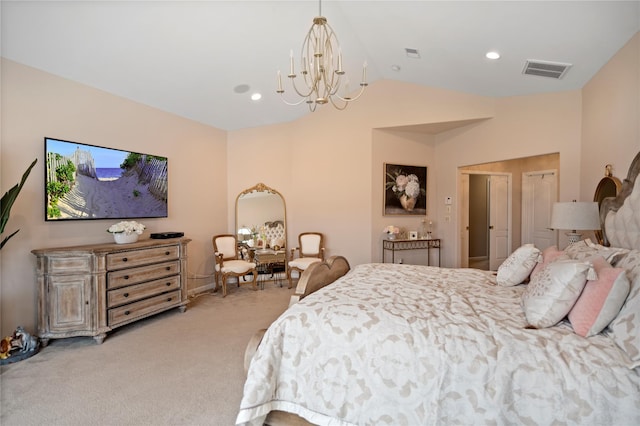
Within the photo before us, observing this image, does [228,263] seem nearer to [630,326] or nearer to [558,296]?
[558,296]

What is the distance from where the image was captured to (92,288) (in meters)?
3.16

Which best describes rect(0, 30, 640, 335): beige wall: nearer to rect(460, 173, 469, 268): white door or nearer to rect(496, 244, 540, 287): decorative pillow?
rect(460, 173, 469, 268): white door

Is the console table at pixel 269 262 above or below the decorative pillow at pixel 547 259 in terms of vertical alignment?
below

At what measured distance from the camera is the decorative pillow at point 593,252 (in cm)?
207

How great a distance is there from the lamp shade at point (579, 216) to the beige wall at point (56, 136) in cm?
475

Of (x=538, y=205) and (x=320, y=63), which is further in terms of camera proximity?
(x=538, y=205)

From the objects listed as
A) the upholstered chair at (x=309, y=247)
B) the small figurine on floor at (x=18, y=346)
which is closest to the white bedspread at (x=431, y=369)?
the small figurine on floor at (x=18, y=346)

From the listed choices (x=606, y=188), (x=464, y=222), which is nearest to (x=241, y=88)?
(x=606, y=188)

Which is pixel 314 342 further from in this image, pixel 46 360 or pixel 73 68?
pixel 73 68

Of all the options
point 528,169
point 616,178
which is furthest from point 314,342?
point 528,169

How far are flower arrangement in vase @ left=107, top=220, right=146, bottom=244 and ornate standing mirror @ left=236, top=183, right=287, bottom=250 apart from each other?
2.07m

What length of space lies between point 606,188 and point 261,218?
4.63 meters

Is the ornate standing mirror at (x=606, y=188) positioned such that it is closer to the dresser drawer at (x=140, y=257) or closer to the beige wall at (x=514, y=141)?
the beige wall at (x=514, y=141)

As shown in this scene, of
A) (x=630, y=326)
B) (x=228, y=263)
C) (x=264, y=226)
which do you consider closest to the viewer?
(x=630, y=326)
